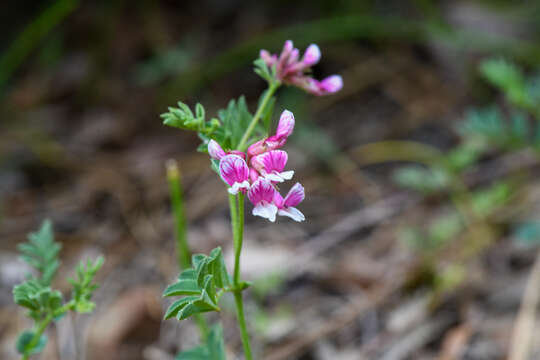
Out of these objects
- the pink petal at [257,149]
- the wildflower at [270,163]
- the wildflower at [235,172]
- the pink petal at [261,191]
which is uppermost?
the pink petal at [257,149]

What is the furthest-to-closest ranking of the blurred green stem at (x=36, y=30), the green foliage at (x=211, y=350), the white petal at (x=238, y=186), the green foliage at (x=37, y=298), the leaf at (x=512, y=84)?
1. the blurred green stem at (x=36, y=30)
2. the leaf at (x=512, y=84)
3. the green foliage at (x=211, y=350)
4. the green foliage at (x=37, y=298)
5. the white petal at (x=238, y=186)

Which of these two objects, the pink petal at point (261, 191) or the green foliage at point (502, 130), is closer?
the pink petal at point (261, 191)

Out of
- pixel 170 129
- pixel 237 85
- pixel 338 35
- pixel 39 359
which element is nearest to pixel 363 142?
pixel 338 35

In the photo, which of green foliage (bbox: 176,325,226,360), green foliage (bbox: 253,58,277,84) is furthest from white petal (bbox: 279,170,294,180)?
green foliage (bbox: 176,325,226,360)

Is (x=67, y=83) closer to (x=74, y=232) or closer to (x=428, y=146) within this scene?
(x=74, y=232)

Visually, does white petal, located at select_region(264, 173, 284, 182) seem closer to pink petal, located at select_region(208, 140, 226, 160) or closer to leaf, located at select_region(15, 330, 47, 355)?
pink petal, located at select_region(208, 140, 226, 160)

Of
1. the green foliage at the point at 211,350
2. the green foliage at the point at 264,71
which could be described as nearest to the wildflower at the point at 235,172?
the green foliage at the point at 264,71

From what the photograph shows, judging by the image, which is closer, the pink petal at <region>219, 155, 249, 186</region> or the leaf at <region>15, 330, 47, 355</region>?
the pink petal at <region>219, 155, 249, 186</region>

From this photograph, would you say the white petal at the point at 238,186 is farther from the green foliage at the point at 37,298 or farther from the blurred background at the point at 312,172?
the blurred background at the point at 312,172
